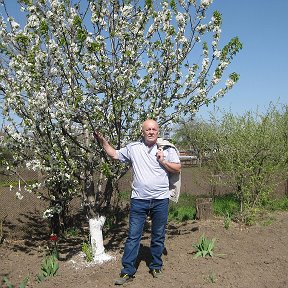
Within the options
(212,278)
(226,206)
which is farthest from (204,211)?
(212,278)

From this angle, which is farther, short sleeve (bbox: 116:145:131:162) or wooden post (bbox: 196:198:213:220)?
wooden post (bbox: 196:198:213:220)

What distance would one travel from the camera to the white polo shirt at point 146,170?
4.39 metres

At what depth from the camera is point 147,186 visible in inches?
Result: 172

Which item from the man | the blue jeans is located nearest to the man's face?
the man

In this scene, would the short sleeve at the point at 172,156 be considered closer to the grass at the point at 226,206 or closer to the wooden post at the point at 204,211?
the wooden post at the point at 204,211

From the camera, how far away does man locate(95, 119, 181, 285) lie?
4387mm

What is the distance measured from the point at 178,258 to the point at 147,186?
1344 mm

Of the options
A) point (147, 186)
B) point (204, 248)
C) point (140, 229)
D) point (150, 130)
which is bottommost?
point (204, 248)

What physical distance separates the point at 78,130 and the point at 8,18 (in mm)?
1526

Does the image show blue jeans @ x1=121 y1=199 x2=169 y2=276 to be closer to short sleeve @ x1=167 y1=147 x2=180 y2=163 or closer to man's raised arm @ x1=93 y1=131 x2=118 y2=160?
short sleeve @ x1=167 y1=147 x2=180 y2=163

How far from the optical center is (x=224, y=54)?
4.83 m

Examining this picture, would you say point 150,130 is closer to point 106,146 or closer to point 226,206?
point 106,146

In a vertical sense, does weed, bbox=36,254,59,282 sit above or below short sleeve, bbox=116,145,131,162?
below

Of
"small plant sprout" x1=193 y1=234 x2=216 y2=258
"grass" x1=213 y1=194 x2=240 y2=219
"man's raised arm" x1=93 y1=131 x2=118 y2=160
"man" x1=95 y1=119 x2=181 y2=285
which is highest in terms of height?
"man's raised arm" x1=93 y1=131 x2=118 y2=160
